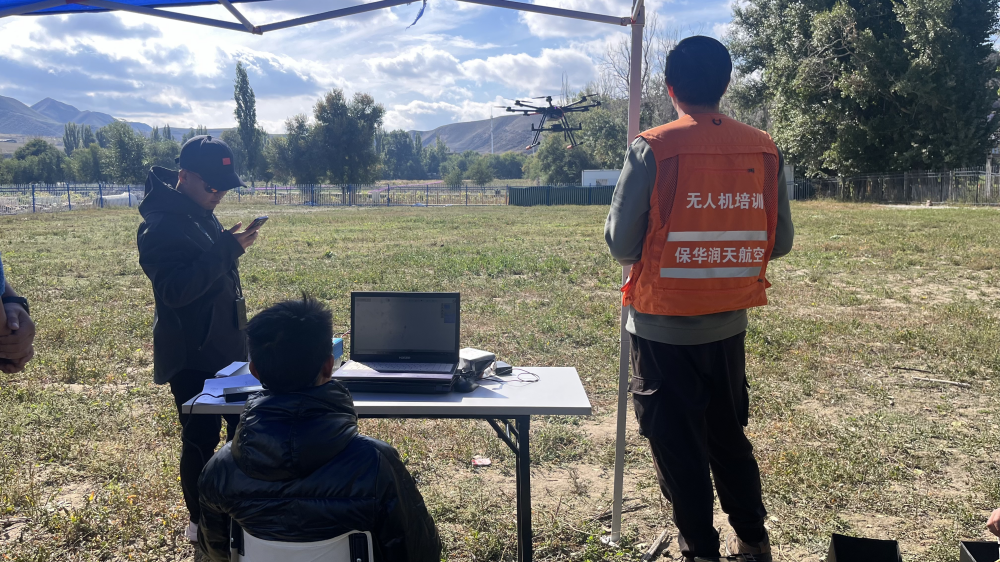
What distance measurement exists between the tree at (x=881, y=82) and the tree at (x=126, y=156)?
182 feet

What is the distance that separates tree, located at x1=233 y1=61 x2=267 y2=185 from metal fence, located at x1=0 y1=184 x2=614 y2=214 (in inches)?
734

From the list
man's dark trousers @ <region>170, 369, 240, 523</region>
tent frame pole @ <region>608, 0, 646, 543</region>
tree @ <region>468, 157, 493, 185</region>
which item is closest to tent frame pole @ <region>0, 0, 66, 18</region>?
man's dark trousers @ <region>170, 369, 240, 523</region>

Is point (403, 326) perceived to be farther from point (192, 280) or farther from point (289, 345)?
point (289, 345)

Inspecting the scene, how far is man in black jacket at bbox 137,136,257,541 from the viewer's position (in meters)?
3.06

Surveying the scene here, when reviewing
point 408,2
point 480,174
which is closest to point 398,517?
point 408,2

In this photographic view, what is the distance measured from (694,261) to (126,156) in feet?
232

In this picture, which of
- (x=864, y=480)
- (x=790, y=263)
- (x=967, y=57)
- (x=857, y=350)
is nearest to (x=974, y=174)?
(x=967, y=57)

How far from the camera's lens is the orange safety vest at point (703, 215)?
7.92 ft

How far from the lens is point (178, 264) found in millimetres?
3045

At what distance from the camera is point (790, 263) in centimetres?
1285

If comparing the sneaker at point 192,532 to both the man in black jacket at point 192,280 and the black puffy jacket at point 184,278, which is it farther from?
the black puffy jacket at point 184,278

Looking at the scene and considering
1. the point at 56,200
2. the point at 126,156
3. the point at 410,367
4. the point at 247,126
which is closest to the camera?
the point at 410,367

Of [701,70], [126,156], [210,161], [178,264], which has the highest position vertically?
[126,156]

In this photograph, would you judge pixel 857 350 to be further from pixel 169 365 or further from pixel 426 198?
pixel 426 198
